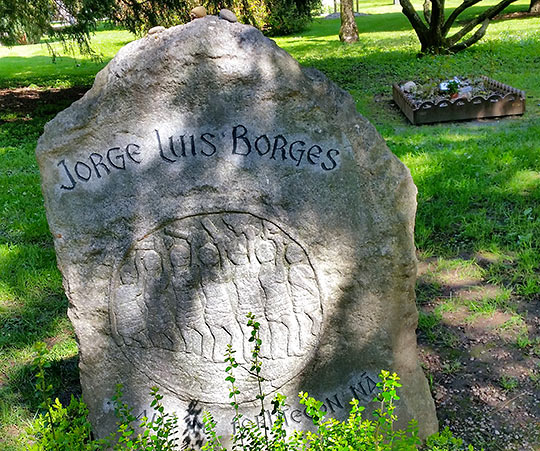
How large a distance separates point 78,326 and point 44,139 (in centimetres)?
84

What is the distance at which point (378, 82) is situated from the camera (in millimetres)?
Answer: 10695

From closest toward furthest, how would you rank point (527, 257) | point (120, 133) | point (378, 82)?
point (120, 133) → point (527, 257) → point (378, 82)

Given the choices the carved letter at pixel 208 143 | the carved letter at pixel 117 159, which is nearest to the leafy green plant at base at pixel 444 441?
the carved letter at pixel 208 143

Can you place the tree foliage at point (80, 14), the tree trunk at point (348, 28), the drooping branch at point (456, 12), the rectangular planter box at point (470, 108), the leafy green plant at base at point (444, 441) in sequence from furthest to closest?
the tree trunk at point (348, 28)
the drooping branch at point (456, 12)
the tree foliage at point (80, 14)
the rectangular planter box at point (470, 108)
the leafy green plant at base at point (444, 441)

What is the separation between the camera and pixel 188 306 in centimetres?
260

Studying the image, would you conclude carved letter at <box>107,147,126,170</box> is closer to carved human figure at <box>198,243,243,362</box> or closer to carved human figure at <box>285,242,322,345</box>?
carved human figure at <box>198,243,243,362</box>

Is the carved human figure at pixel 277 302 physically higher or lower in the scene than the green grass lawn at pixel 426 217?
higher

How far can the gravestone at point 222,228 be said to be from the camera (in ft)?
7.87

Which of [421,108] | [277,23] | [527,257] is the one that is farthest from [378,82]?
[277,23]

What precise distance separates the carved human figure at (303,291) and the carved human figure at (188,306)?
0.42 m

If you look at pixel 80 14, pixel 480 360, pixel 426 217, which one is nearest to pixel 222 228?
pixel 480 360

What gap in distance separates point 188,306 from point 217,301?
0.44ft

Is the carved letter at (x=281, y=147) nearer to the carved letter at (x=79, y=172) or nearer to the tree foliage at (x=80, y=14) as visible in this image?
the carved letter at (x=79, y=172)

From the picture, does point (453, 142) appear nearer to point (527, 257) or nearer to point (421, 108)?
point (421, 108)
